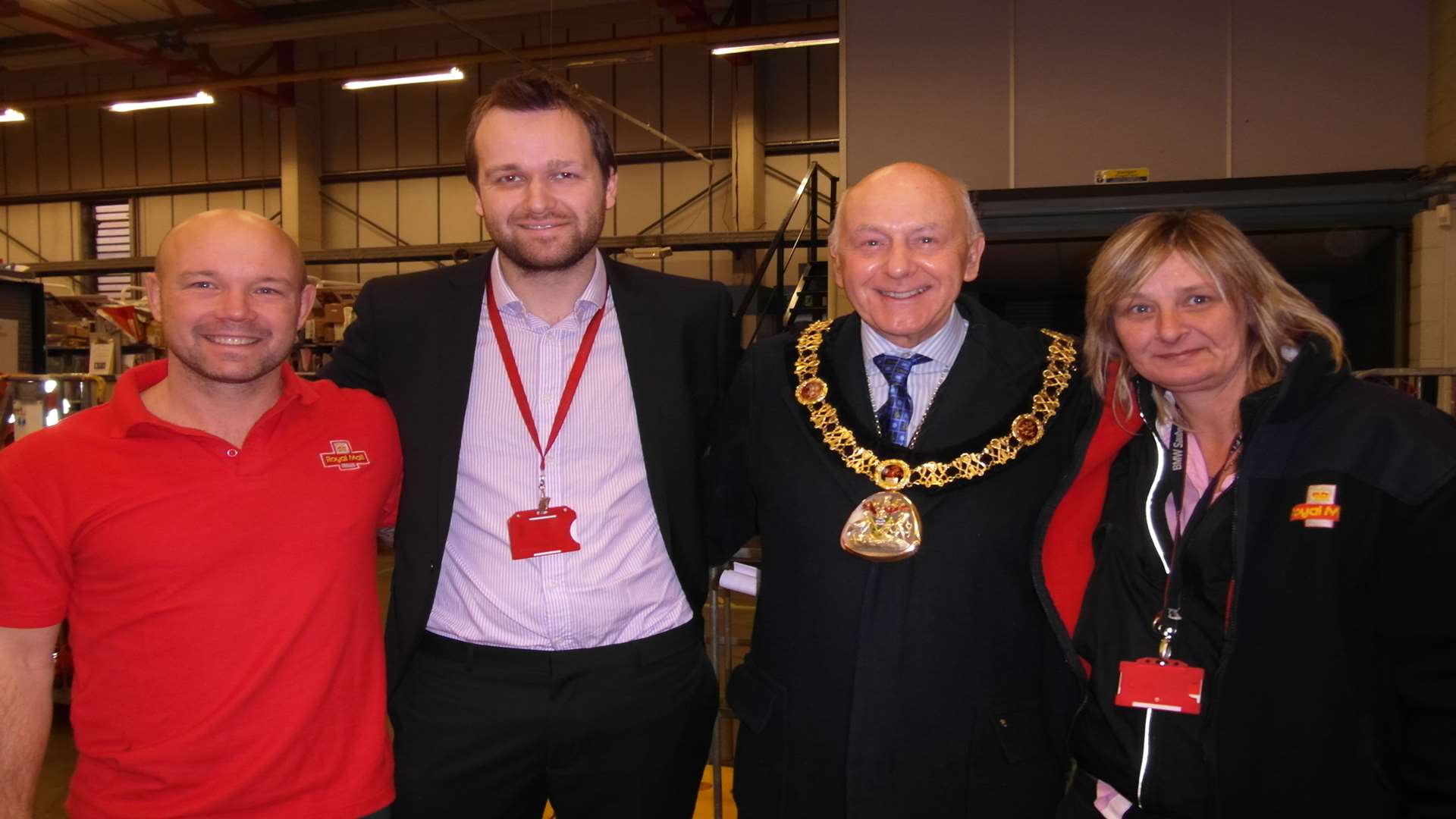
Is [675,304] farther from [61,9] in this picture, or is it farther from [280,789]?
[61,9]

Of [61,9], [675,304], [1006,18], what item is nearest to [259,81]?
[61,9]

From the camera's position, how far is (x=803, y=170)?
49.2ft

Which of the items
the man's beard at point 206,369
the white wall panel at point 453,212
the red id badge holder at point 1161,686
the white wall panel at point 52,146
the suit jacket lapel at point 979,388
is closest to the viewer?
the red id badge holder at point 1161,686

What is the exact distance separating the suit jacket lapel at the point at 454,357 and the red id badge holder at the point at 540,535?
157 millimetres

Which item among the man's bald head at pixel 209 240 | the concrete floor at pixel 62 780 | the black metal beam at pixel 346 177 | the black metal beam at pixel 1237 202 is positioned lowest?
the concrete floor at pixel 62 780

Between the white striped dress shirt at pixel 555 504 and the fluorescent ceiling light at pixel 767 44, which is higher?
the fluorescent ceiling light at pixel 767 44

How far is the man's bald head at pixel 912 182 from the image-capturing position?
6.27 feet

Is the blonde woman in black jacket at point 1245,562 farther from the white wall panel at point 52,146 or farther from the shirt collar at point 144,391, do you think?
the white wall panel at point 52,146

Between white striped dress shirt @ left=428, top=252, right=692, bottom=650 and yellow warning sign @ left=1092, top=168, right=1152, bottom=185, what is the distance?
682cm

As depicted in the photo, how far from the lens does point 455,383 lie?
197cm

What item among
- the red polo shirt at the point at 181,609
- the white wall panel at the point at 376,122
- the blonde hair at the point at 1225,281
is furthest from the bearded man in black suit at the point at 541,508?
the white wall panel at the point at 376,122

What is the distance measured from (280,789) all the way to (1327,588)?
1.74m

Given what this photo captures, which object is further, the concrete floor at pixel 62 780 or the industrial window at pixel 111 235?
the industrial window at pixel 111 235

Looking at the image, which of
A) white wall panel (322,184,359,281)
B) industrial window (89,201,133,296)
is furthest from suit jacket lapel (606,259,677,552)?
industrial window (89,201,133,296)
